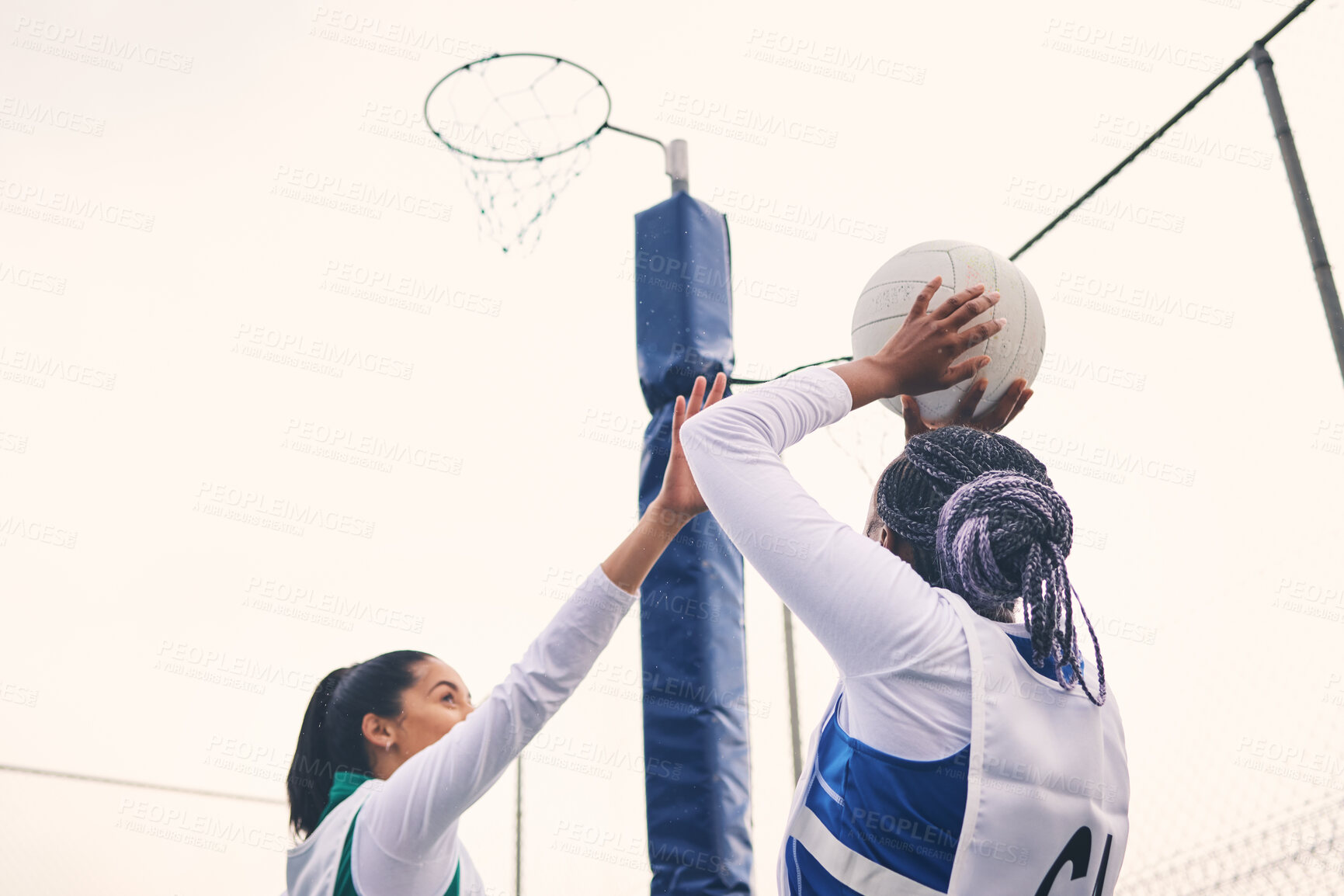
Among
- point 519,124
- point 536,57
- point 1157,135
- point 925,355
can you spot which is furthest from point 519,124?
point 925,355

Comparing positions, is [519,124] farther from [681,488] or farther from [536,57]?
[681,488]

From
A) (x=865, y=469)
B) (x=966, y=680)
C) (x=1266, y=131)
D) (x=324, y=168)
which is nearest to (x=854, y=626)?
(x=966, y=680)

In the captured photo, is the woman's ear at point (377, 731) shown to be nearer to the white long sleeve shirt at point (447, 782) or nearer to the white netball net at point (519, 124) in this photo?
the white long sleeve shirt at point (447, 782)

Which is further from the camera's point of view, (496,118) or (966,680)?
(496,118)

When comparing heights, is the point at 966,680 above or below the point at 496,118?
above

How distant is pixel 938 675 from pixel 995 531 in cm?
18

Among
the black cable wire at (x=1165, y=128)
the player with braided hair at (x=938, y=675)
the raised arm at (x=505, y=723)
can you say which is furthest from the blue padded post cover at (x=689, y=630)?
the black cable wire at (x=1165, y=128)

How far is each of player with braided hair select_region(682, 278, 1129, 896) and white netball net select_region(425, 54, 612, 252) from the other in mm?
3253

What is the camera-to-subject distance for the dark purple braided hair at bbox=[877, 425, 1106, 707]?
40.7 inches

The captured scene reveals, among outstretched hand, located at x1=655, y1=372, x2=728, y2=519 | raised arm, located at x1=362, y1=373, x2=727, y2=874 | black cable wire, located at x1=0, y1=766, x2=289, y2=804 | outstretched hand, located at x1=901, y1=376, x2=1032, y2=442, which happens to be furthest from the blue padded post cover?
black cable wire, located at x1=0, y1=766, x2=289, y2=804

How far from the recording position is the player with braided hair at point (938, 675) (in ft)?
3.21

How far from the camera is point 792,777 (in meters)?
4.20

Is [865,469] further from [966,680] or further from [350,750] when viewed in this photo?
[966,680]

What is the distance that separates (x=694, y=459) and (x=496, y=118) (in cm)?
361
